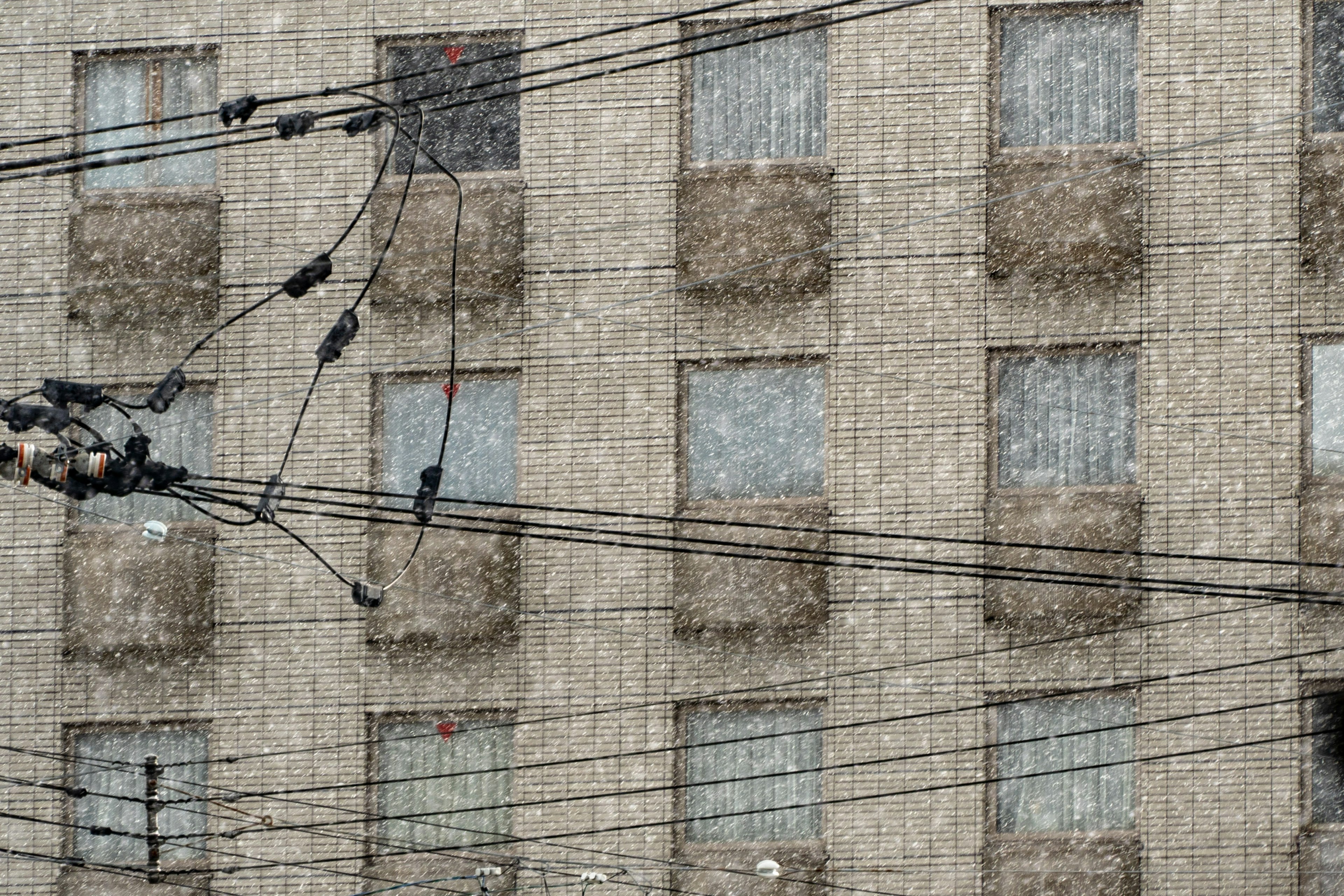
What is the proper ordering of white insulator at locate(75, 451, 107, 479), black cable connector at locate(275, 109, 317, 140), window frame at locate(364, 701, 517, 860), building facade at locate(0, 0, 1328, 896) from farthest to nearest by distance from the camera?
1. window frame at locate(364, 701, 517, 860)
2. building facade at locate(0, 0, 1328, 896)
3. black cable connector at locate(275, 109, 317, 140)
4. white insulator at locate(75, 451, 107, 479)

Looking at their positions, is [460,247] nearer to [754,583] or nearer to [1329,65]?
[754,583]

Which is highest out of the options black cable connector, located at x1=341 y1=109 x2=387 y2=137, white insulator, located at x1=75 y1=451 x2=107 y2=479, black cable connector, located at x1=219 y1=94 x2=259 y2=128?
black cable connector, located at x1=219 y1=94 x2=259 y2=128

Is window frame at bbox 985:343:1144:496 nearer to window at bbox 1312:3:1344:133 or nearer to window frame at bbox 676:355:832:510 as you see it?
window frame at bbox 676:355:832:510

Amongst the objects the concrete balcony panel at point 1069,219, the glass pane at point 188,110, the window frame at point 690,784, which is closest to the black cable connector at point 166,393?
the glass pane at point 188,110

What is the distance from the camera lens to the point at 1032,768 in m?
14.7

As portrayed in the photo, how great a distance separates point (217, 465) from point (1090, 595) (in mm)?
8568

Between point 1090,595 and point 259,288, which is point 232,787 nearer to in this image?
point 259,288

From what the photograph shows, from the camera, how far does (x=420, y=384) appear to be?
15117mm

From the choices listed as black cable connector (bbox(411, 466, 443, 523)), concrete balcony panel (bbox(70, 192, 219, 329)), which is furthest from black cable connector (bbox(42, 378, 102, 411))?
concrete balcony panel (bbox(70, 192, 219, 329))

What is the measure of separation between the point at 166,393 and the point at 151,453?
12.8 ft

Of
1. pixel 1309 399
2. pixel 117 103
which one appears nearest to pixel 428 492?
pixel 117 103

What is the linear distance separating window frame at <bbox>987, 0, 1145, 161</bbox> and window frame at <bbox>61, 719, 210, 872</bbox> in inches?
378

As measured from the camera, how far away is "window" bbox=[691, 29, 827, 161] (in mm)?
15055

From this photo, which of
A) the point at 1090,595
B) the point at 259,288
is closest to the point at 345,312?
the point at 259,288
